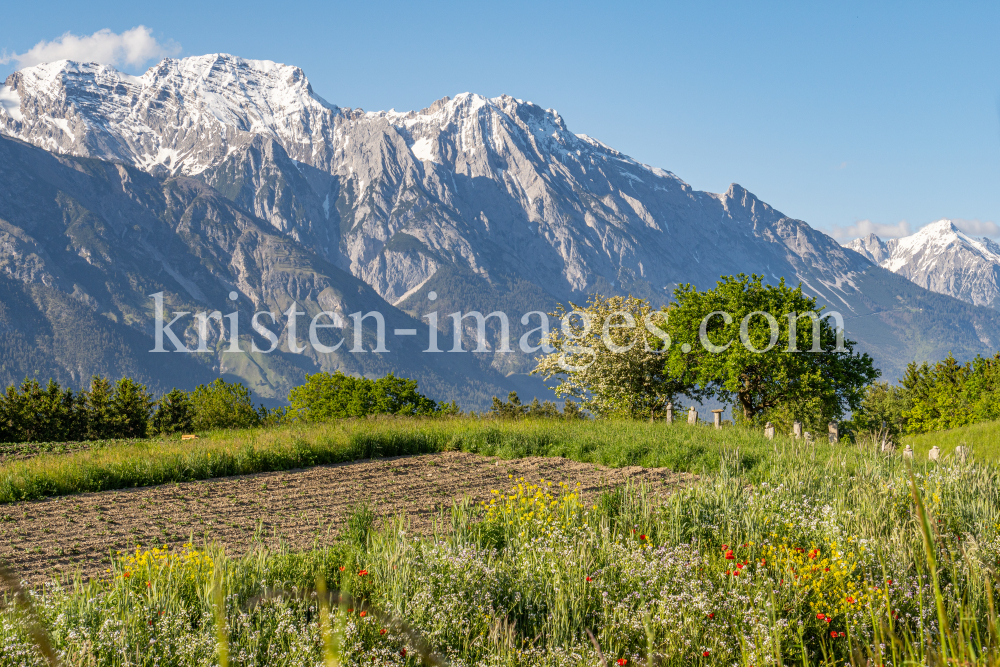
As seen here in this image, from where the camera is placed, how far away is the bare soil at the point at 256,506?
922 centimetres

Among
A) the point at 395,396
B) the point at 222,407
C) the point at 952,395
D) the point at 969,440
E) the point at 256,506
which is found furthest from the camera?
the point at 395,396

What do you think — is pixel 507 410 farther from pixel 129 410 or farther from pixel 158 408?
pixel 158 408

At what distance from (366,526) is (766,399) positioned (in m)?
23.5

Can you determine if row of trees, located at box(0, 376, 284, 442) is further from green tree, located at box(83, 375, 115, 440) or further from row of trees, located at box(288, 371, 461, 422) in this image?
row of trees, located at box(288, 371, 461, 422)

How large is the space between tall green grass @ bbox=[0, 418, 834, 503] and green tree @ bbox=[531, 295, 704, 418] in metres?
9.17

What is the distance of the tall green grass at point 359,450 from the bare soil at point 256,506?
58 cm

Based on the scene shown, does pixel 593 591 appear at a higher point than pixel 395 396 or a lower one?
lower

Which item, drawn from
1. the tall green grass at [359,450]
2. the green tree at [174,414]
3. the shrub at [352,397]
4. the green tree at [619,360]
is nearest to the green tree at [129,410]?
the green tree at [174,414]

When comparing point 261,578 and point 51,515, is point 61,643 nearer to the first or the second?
point 261,578

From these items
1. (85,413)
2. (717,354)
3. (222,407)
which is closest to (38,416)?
(85,413)

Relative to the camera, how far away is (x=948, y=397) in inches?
1940

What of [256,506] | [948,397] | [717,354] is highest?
[717,354]

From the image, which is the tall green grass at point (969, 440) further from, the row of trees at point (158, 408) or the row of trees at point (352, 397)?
the row of trees at point (352, 397)

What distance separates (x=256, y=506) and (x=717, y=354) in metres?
20.2
